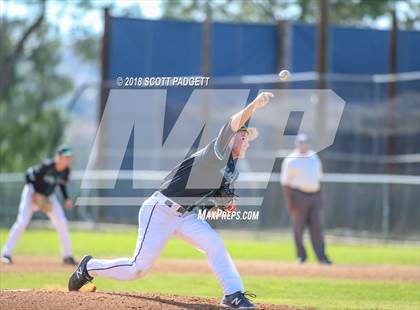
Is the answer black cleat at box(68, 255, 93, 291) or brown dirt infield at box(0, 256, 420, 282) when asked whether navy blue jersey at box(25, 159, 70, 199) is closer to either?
brown dirt infield at box(0, 256, 420, 282)

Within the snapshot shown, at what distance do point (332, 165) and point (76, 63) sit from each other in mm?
32382

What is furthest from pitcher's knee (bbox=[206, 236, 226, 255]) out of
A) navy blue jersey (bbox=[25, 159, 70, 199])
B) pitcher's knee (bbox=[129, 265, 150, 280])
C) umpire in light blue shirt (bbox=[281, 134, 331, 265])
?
umpire in light blue shirt (bbox=[281, 134, 331, 265])

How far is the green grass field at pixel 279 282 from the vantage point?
12531 mm

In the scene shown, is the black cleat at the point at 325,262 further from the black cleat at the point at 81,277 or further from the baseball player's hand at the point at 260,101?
the baseball player's hand at the point at 260,101

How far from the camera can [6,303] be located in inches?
382

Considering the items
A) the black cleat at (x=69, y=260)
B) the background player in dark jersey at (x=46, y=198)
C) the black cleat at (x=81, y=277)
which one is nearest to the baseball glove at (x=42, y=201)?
the background player in dark jersey at (x=46, y=198)

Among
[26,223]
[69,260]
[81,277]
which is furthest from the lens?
[26,223]

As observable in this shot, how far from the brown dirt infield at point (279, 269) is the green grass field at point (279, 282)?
64cm

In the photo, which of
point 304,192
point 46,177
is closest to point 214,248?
point 46,177

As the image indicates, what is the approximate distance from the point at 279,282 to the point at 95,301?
546 centimetres

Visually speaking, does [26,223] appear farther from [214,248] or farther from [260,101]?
[260,101]

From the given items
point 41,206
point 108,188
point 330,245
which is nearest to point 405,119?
point 330,245

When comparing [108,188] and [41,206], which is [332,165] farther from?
[41,206]

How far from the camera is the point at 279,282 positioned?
580 inches
